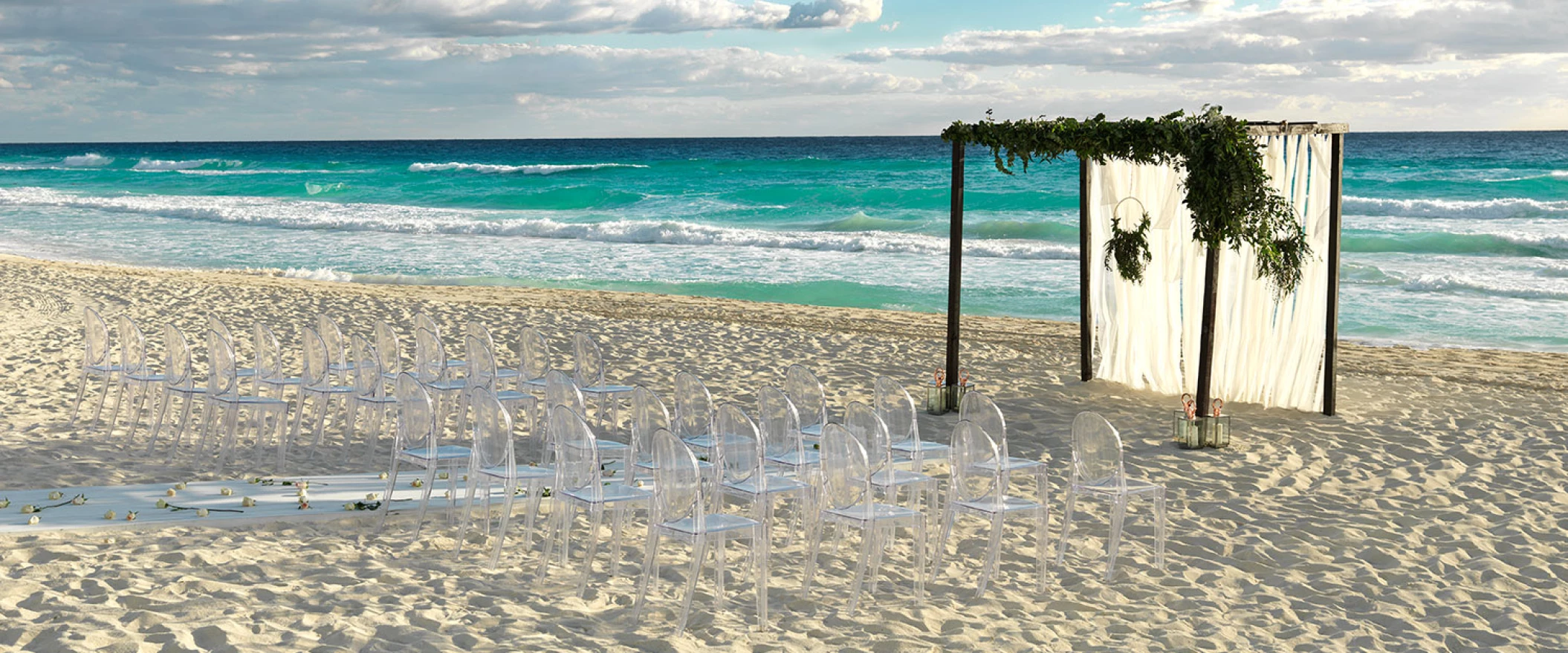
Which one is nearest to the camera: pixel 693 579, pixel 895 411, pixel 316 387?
pixel 693 579

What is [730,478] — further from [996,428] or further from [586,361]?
[586,361]

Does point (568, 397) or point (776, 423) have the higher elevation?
point (568, 397)

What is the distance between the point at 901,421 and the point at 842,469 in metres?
1.28

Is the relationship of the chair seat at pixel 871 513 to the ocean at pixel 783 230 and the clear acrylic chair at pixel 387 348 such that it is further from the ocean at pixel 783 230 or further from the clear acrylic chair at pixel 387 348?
the ocean at pixel 783 230

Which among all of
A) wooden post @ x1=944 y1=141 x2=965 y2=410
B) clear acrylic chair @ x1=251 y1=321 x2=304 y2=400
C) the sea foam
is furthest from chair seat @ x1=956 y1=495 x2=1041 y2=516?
the sea foam

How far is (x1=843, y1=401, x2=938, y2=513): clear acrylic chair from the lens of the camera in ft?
17.2

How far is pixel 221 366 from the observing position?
6.87 metres

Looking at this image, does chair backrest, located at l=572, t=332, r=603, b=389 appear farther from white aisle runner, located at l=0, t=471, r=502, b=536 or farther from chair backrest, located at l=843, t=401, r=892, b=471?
chair backrest, located at l=843, t=401, r=892, b=471

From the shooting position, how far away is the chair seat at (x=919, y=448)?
5723 millimetres

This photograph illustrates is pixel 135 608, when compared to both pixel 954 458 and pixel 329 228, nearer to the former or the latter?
pixel 954 458

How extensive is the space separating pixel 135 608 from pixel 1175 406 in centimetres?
638

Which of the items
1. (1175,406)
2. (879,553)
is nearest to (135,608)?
(879,553)

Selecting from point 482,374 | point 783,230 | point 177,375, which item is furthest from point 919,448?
point 783,230

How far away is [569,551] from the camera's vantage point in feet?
17.4
